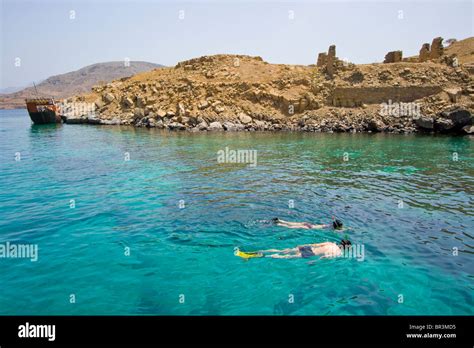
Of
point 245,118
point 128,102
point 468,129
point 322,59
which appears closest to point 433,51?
point 322,59

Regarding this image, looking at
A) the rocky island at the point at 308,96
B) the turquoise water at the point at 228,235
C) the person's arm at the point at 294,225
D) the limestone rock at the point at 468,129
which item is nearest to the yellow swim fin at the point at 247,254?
the turquoise water at the point at 228,235

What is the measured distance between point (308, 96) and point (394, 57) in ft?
46.9

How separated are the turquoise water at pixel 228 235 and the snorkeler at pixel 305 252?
0.90ft

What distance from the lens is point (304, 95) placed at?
4650 centimetres

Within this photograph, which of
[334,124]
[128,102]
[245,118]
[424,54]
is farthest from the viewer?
[128,102]

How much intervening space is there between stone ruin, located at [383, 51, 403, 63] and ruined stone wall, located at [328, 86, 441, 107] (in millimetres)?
8366

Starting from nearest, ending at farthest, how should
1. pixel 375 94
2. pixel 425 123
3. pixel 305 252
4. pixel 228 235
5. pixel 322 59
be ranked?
pixel 305 252 < pixel 228 235 < pixel 425 123 < pixel 375 94 < pixel 322 59

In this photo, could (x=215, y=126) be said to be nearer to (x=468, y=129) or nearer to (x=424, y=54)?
(x=468, y=129)

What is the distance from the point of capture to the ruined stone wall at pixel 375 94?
41312mm

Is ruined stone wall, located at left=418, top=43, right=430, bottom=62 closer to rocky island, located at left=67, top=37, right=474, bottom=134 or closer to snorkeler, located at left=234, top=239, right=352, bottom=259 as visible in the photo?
rocky island, located at left=67, top=37, right=474, bottom=134

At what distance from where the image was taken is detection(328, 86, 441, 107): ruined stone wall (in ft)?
136

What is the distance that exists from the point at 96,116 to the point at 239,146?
34.9 meters

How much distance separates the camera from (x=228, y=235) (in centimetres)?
1132
